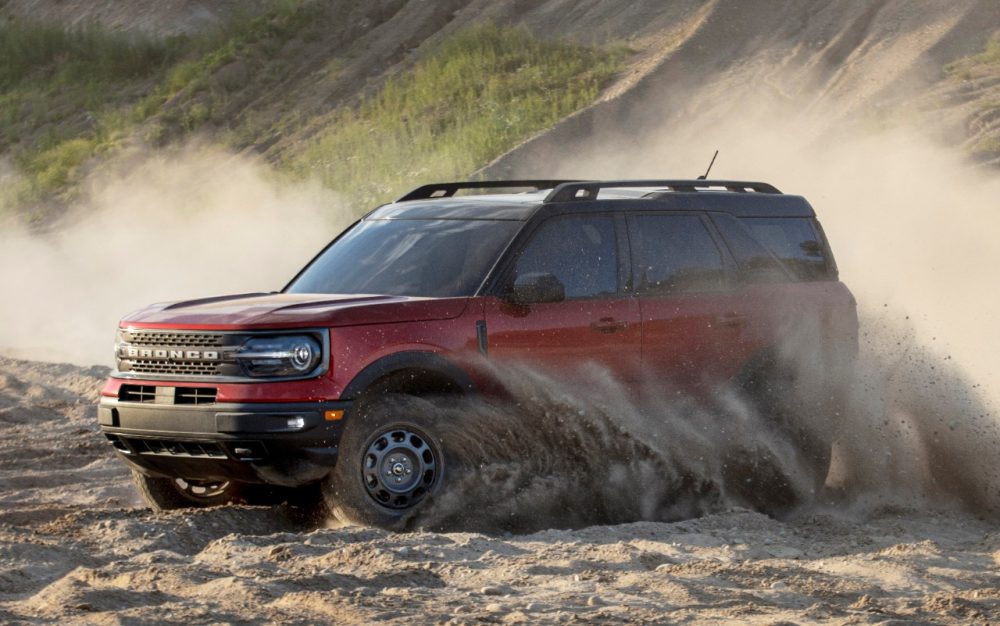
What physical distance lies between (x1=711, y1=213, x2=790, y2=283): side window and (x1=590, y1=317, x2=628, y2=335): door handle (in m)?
1.14

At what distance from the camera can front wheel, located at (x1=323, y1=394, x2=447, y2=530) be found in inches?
317

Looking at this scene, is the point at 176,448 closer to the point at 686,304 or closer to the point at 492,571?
the point at 492,571

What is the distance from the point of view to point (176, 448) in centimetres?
823

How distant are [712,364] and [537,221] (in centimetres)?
135

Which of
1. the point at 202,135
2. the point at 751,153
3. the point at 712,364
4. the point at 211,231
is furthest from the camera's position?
the point at 202,135

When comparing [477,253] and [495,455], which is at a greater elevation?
[477,253]

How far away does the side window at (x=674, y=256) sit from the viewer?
9.36 meters

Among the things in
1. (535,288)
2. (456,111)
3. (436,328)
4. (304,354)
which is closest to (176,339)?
(304,354)

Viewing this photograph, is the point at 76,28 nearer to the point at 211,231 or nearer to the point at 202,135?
the point at 202,135

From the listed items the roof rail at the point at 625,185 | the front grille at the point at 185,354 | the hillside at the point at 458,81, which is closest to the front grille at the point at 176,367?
the front grille at the point at 185,354

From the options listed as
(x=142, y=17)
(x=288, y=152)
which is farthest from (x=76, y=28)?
(x=288, y=152)

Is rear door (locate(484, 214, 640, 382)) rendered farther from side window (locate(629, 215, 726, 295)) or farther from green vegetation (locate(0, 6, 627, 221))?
green vegetation (locate(0, 6, 627, 221))

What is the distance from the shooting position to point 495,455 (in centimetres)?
849

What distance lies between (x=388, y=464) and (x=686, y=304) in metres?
2.18
